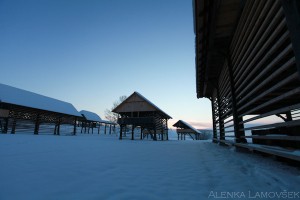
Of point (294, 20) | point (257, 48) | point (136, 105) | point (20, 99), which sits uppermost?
point (20, 99)

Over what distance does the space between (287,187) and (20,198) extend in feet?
9.78

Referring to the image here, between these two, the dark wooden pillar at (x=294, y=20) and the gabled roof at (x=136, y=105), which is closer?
the dark wooden pillar at (x=294, y=20)

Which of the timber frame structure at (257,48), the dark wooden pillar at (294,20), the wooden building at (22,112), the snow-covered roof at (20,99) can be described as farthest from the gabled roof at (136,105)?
the dark wooden pillar at (294,20)

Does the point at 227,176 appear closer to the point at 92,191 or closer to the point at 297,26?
the point at 92,191

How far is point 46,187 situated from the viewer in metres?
1.94

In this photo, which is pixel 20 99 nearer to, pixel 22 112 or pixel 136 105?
pixel 22 112

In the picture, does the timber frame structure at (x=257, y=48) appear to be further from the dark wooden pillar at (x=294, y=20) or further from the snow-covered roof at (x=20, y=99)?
the snow-covered roof at (x=20, y=99)

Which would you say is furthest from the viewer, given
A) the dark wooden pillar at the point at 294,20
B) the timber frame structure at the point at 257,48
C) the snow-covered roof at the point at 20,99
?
the snow-covered roof at the point at 20,99

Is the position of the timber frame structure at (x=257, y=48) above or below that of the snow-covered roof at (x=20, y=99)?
below

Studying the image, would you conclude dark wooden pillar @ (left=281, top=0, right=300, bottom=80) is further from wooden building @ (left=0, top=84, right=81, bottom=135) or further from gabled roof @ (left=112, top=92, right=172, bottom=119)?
wooden building @ (left=0, top=84, right=81, bottom=135)

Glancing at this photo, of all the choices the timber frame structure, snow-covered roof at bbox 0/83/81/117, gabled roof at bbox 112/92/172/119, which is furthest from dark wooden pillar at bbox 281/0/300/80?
snow-covered roof at bbox 0/83/81/117

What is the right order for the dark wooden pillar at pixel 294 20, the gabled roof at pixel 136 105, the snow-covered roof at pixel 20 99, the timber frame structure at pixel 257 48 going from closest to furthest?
1. the dark wooden pillar at pixel 294 20
2. the timber frame structure at pixel 257 48
3. the snow-covered roof at pixel 20 99
4. the gabled roof at pixel 136 105

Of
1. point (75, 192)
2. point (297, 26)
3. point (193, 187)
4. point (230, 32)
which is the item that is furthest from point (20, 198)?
point (230, 32)

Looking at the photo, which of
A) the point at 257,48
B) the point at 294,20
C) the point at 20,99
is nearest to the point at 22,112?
the point at 20,99
